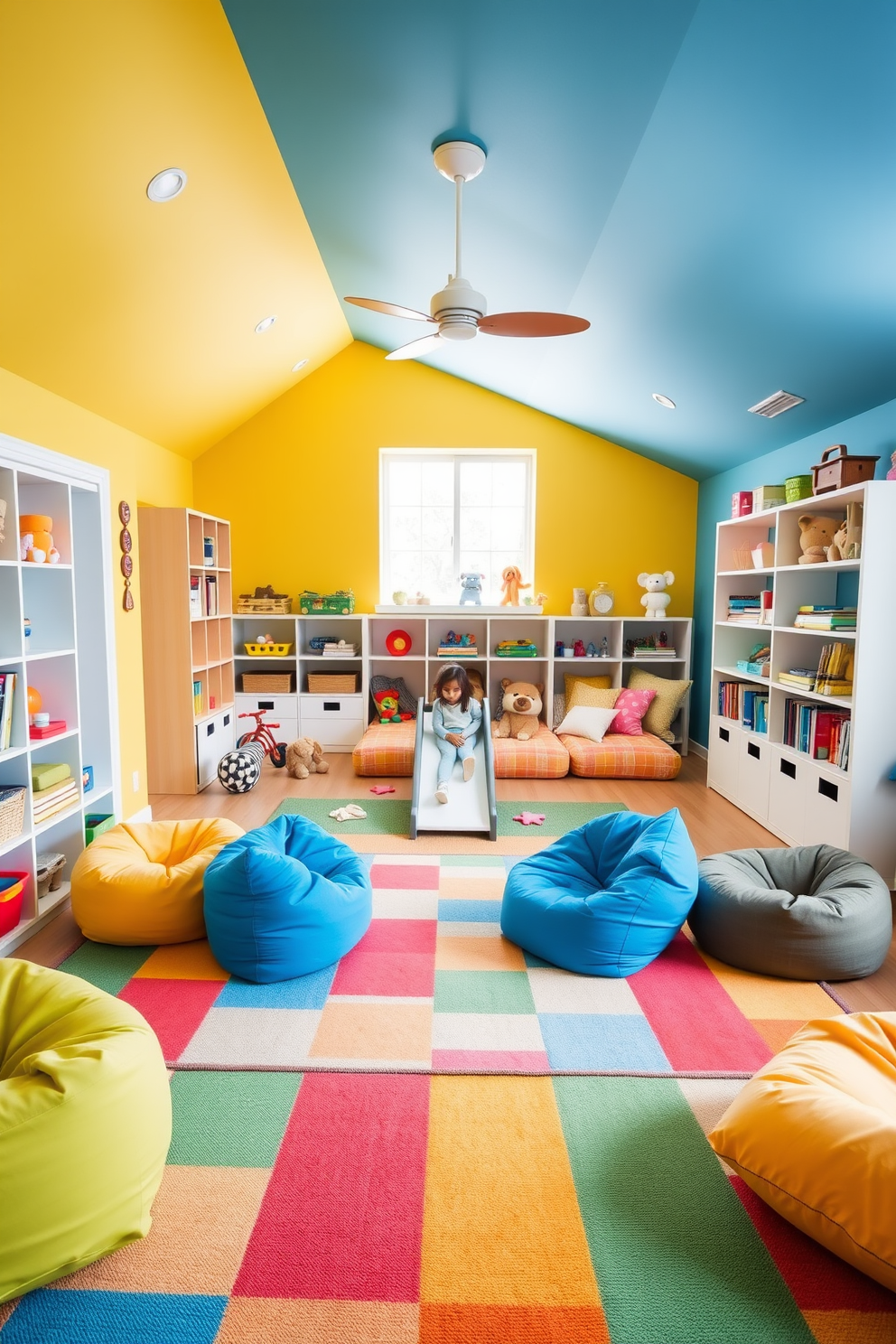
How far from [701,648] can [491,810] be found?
10.0 ft

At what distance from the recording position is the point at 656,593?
6.54m

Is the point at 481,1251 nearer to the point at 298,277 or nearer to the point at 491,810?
the point at 491,810

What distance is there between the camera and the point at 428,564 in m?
6.90

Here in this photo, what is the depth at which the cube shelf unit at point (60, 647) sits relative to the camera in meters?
3.15

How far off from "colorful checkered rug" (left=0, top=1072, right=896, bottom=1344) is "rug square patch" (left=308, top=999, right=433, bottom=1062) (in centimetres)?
16

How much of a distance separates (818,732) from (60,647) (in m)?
3.77

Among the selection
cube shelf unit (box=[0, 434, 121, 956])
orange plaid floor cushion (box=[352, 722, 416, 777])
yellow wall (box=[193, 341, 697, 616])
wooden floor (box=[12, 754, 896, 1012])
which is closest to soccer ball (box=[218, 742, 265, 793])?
wooden floor (box=[12, 754, 896, 1012])

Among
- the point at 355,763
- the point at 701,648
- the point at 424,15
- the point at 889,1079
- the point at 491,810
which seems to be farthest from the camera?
the point at 701,648

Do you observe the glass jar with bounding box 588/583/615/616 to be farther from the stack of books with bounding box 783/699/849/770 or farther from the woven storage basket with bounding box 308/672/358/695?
the stack of books with bounding box 783/699/849/770

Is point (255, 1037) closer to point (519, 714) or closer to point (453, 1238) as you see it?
point (453, 1238)

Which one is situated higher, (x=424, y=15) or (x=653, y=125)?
(x=424, y=15)

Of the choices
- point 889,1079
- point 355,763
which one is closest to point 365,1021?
point 889,1079

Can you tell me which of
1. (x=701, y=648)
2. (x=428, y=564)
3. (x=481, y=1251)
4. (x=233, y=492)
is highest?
(x=233, y=492)

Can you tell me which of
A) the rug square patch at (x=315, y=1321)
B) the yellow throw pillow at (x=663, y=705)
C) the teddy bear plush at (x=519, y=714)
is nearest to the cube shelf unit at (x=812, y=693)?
the yellow throw pillow at (x=663, y=705)
